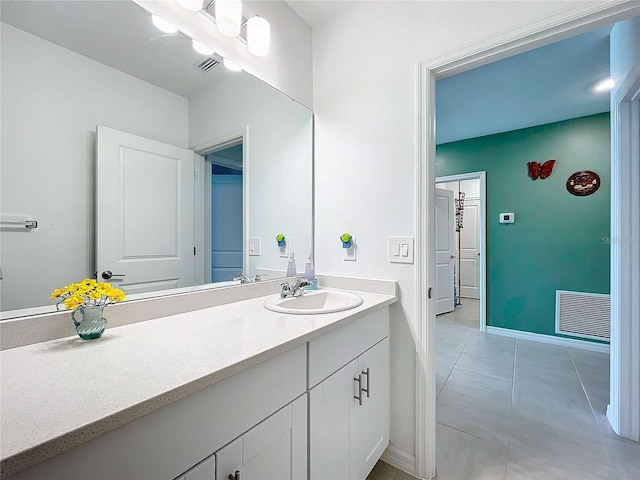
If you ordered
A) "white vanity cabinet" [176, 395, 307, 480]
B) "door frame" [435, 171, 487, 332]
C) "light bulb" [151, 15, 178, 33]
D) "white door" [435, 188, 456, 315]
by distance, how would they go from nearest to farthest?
"white vanity cabinet" [176, 395, 307, 480], "light bulb" [151, 15, 178, 33], "door frame" [435, 171, 487, 332], "white door" [435, 188, 456, 315]

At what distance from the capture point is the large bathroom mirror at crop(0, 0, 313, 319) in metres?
0.84

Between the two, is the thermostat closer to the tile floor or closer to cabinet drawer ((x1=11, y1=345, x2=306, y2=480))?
the tile floor

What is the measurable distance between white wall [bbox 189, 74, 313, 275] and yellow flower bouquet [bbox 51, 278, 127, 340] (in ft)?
2.34

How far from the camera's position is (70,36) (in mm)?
939

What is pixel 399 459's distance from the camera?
57.0 inches

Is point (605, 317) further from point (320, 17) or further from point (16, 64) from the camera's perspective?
point (16, 64)

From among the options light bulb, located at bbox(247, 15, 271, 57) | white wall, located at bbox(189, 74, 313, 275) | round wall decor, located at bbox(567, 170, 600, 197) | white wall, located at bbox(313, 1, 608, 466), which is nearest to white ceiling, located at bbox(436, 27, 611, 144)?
round wall decor, located at bbox(567, 170, 600, 197)

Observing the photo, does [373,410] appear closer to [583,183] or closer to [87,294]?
[87,294]

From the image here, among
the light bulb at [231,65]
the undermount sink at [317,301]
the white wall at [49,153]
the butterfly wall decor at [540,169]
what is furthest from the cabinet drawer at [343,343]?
the butterfly wall decor at [540,169]

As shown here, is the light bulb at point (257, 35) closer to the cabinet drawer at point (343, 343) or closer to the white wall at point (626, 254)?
the cabinet drawer at point (343, 343)

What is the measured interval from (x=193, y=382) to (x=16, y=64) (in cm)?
102

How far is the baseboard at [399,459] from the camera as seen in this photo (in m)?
1.41

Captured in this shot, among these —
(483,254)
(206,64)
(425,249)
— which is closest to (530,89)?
(483,254)

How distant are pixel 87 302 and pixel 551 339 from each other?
4.02 metres
